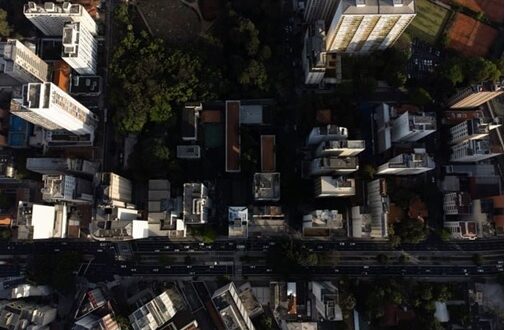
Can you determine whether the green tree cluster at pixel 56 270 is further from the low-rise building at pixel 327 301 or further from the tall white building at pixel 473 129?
the tall white building at pixel 473 129

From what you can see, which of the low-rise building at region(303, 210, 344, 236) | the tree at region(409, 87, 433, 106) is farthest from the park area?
the low-rise building at region(303, 210, 344, 236)

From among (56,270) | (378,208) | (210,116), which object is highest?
(210,116)

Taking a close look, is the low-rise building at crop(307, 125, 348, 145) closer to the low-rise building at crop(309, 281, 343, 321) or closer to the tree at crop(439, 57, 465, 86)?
the tree at crop(439, 57, 465, 86)

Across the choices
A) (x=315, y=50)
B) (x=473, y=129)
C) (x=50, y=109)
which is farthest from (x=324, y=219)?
(x=50, y=109)

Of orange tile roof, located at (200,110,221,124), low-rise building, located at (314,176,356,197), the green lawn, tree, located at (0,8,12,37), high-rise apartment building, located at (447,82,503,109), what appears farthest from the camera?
the green lawn

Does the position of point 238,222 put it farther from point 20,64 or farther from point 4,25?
point 4,25

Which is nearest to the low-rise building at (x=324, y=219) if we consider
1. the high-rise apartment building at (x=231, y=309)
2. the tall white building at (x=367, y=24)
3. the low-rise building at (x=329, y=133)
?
the low-rise building at (x=329, y=133)
